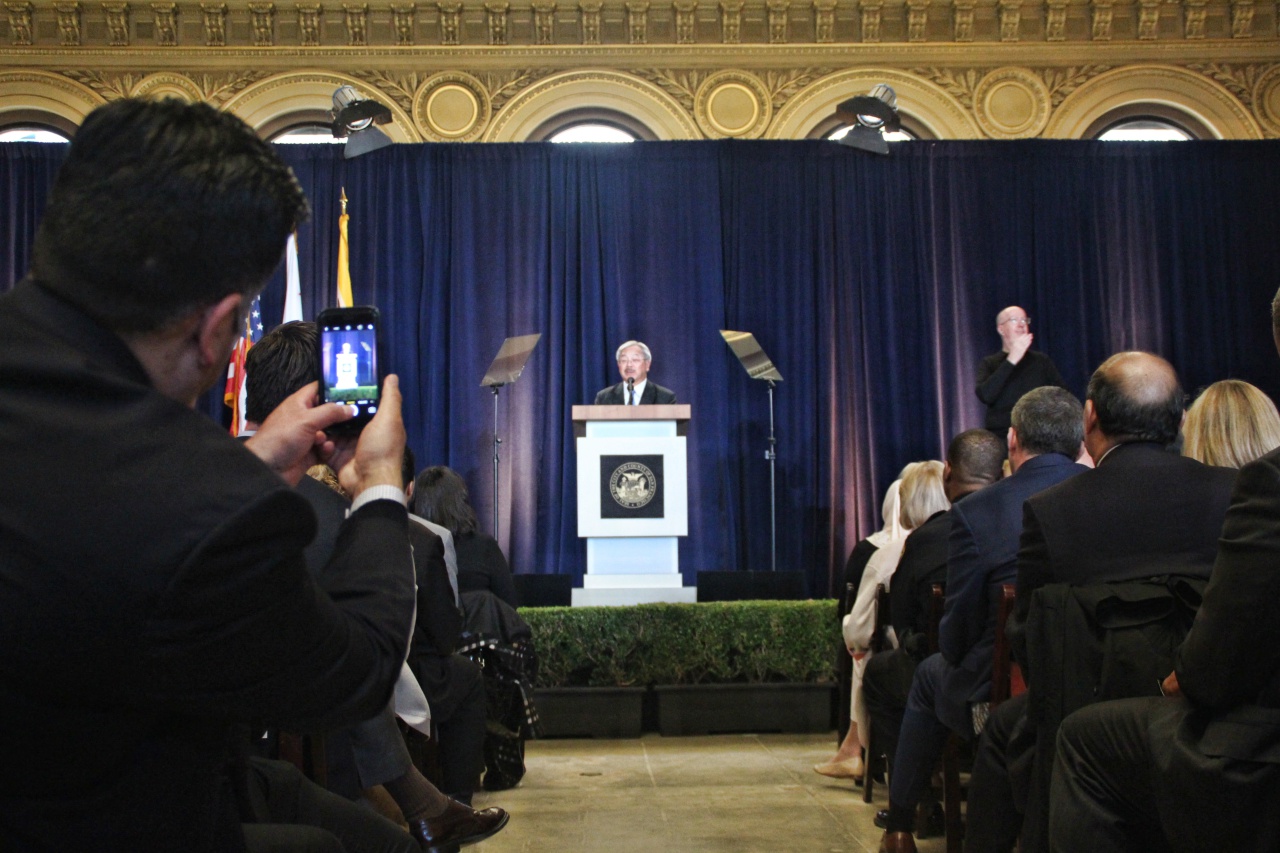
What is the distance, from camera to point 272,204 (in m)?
0.98

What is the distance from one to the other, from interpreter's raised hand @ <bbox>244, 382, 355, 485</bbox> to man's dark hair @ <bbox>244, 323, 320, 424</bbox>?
53 centimetres

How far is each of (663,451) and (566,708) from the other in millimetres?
1651

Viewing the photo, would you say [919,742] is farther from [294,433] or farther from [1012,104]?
[1012,104]

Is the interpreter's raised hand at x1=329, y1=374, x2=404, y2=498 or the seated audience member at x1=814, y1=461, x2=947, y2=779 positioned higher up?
the interpreter's raised hand at x1=329, y1=374, x2=404, y2=498

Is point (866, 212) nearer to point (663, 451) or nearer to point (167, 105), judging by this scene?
point (663, 451)

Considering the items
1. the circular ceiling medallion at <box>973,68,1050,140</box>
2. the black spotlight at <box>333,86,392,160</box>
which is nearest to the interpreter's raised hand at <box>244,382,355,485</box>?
the black spotlight at <box>333,86,392,160</box>

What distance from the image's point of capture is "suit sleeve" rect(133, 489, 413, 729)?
0.86 m

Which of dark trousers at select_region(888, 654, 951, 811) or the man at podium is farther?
the man at podium

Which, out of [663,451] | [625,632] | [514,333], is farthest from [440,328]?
[625,632]

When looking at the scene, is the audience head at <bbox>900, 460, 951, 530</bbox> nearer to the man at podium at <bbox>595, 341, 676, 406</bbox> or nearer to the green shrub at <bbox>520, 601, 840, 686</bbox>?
the green shrub at <bbox>520, 601, 840, 686</bbox>

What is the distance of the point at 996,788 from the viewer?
2.59 metres

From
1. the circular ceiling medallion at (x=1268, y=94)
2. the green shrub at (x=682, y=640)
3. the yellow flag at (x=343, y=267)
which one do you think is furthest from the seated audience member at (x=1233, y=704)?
the circular ceiling medallion at (x=1268, y=94)

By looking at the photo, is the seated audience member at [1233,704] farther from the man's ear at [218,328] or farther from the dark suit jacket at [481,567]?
the dark suit jacket at [481,567]

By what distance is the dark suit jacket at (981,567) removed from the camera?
2.97m
